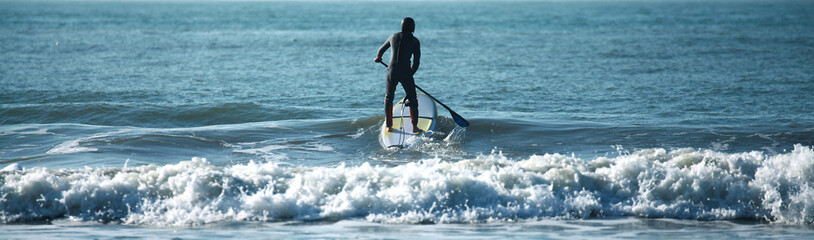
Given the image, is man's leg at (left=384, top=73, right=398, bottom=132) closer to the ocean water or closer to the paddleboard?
the paddleboard

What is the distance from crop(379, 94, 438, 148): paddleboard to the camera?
9.78 metres

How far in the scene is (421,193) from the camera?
666cm

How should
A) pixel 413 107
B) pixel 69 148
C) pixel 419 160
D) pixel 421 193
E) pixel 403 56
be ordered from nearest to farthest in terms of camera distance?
pixel 421 193
pixel 419 160
pixel 69 148
pixel 403 56
pixel 413 107

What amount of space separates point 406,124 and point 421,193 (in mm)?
3521

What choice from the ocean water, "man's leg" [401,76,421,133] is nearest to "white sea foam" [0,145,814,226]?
the ocean water

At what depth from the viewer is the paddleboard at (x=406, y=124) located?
9.78 meters

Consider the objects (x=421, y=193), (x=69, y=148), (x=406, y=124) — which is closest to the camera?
(x=421, y=193)

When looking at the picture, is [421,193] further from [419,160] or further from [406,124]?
[406,124]

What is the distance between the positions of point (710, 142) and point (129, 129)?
8.83 m

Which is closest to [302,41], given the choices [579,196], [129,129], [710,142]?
[129,129]

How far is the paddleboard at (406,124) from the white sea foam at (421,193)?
2567 millimetres

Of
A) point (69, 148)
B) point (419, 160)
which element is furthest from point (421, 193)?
point (69, 148)

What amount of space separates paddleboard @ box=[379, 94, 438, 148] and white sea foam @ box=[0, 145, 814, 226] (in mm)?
2567

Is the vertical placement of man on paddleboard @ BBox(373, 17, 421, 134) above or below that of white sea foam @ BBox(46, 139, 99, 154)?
above
